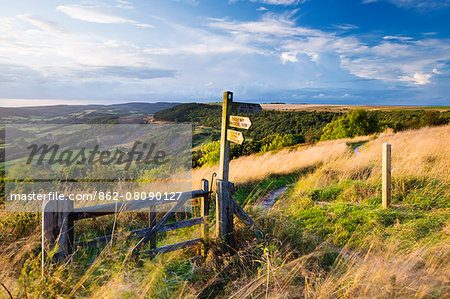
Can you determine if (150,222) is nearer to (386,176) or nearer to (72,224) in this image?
(72,224)

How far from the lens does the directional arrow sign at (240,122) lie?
14.7 feet

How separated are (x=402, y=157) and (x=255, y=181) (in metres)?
5.11

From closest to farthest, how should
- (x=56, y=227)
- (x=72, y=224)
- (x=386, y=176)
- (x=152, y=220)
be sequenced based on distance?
(x=56, y=227), (x=72, y=224), (x=152, y=220), (x=386, y=176)

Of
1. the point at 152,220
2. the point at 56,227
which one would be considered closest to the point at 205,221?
the point at 152,220

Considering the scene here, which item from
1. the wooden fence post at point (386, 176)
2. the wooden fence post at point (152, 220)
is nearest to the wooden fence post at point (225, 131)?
the wooden fence post at point (152, 220)

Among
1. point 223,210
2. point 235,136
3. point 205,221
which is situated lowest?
point 205,221

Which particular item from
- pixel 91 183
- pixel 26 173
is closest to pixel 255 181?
pixel 91 183

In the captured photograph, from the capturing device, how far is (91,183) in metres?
9.54

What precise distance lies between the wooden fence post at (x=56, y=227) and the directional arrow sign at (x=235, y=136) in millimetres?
2539

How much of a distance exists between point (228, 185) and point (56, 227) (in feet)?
7.83

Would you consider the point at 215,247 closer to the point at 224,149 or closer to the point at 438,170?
the point at 224,149

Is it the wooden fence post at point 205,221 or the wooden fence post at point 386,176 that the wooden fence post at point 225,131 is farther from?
the wooden fence post at point 386,176

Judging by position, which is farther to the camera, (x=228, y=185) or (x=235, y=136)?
(x=235, y=136)

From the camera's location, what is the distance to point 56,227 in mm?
3297
